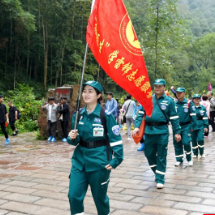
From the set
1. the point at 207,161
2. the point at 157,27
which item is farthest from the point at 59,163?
the point at 157,27

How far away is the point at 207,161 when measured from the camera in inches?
323

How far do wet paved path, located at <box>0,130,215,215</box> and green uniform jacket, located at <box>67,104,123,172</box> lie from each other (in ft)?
3.87

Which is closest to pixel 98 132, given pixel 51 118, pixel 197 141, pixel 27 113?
pixel 197 141

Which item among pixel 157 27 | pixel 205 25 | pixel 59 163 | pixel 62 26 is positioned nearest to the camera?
pixel 59 163

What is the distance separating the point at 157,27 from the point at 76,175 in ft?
50.9

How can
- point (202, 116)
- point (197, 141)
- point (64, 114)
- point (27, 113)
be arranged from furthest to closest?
point (27, 113) → point (64, 114) → point (202, 116) → point (197, 141)

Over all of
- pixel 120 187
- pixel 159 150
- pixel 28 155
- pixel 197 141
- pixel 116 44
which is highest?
pixel 116 44

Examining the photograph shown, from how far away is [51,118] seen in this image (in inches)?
468

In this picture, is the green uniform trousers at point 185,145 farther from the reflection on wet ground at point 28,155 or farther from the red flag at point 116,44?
the red flag at point 116,44

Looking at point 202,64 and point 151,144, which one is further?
point 202,64

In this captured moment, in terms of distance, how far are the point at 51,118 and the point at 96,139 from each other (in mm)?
8560

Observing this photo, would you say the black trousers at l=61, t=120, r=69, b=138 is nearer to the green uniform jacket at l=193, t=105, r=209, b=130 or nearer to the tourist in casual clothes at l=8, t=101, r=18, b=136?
the tourist in casual clothes at l=8, t=101, r=18, b=136

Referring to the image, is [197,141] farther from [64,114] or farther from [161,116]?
[64,114]

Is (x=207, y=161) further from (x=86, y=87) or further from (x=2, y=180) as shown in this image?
(x=86, y=87)
